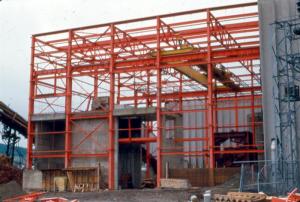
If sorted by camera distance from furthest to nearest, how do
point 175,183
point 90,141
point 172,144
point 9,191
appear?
point 172,144
point 90,141
point 175,183
point 9,191

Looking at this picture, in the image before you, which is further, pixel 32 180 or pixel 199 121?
pixel 199 121

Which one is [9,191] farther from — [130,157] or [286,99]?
[286,99]

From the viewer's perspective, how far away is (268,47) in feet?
109

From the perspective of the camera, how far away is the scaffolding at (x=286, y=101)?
29.8m

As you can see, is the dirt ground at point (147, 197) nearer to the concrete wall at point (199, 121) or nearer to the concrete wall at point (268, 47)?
the concrete wall at point (268, 47)

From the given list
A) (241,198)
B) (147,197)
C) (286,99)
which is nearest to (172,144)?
(147,197)

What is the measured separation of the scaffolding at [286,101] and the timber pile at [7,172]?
2394cm

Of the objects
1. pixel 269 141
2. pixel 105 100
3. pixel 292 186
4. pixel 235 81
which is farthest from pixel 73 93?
pixel 292 186

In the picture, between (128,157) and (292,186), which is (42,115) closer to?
(128,157)

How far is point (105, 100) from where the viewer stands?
4450cm

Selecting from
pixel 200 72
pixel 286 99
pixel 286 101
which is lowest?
pixel 286 101

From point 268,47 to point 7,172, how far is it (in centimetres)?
2507

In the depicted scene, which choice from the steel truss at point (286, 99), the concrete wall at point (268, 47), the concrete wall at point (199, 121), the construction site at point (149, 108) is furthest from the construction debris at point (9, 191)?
the concrete wall at point (199, 121)

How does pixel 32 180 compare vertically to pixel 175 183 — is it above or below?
above
